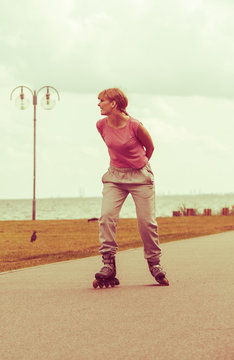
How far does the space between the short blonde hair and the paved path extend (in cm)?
186

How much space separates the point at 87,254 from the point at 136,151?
19.9 ft

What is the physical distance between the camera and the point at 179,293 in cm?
683

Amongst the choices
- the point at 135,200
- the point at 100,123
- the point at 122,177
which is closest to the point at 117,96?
the point at 100,123

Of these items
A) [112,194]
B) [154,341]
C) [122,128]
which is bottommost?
[154,341]

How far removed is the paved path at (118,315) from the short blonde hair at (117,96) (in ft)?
6.09

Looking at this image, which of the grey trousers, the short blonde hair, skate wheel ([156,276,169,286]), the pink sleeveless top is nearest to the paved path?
skate wheel ([156,276,169,286])

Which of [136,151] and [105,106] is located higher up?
[105,106]

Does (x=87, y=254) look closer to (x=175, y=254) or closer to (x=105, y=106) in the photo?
(x=175, y=254)

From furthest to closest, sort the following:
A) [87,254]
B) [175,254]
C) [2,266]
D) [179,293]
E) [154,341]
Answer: [87,254] → [175,254] → [2,266] → [179,293] → [154,341]

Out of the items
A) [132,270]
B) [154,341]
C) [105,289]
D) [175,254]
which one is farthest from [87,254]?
[154,341]

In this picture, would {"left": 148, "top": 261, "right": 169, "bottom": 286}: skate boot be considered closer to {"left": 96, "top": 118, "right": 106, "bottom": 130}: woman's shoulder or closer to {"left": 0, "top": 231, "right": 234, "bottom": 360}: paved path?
{"left": 0, "top": 231, "right": 234, "bottom": 360}: paved path

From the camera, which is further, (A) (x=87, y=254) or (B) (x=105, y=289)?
(A) (x=87, y=254)

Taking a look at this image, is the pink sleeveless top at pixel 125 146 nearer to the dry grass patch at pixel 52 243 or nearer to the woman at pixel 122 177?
the woman at pixel 122 177

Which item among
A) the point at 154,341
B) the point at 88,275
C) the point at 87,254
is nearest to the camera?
the point at 154,341
